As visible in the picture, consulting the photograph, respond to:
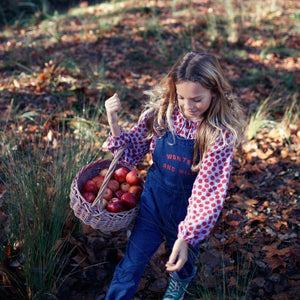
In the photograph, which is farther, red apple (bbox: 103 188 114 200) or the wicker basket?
red apple (bbox: 103 188 114 200)

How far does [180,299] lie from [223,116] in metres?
1.27

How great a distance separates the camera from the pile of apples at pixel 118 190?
198cm

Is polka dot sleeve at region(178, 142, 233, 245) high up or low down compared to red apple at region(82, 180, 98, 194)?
up

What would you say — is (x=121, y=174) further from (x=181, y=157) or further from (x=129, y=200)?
(x=181, y=157)

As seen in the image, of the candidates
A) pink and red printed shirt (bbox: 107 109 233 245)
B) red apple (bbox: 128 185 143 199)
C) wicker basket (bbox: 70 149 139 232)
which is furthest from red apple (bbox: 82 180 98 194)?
pink and red printed shirt (bbox: 107 109 233 245)

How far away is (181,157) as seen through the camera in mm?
1873

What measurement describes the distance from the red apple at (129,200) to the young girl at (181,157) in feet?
0.22

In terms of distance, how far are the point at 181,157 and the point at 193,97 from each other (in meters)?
0.38

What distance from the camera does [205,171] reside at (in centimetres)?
173

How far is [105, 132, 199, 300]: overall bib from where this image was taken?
1867 millimetres

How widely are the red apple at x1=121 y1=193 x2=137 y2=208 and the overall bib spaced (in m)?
0.07

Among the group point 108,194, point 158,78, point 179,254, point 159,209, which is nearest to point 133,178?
point 108,194

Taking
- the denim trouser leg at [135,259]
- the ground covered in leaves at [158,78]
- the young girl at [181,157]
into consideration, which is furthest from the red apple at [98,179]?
the ground covered in leaves at [158,78]

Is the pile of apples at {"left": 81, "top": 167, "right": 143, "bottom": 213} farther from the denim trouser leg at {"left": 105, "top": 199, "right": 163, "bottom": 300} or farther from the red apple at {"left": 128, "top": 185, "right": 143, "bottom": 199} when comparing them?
the denim trouser leg at {"left": 105, "top": 199, "right": 163, "bottom": 300}
